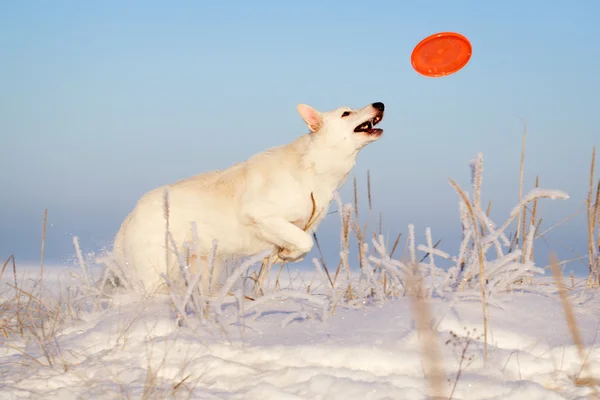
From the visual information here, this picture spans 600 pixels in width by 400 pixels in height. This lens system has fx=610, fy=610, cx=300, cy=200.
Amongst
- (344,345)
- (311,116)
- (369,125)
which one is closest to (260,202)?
(311,116)

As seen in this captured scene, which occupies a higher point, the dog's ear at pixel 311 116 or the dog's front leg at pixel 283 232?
the dog's ear at pixel 311 116

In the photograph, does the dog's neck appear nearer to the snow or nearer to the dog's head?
the dog's head

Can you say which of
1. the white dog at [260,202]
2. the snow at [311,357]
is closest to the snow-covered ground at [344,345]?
the snow at [311,357]

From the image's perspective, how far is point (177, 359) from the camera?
251 centimetres

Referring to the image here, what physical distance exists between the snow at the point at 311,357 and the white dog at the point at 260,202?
5.41ft

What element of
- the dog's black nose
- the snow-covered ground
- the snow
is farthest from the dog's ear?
the snow

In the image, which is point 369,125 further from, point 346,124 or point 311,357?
point 311,357

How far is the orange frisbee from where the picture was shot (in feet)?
15.3

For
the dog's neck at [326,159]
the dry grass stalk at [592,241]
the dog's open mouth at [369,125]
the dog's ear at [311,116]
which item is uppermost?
the dog's ear at [311,116]

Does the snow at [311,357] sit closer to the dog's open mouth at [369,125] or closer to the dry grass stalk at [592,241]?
the dry grass stalk at [592,241]

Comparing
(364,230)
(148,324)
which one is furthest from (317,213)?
(148,324)

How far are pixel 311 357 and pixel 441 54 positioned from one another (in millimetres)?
3233

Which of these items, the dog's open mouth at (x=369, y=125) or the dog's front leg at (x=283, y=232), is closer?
the dog's front leg at (x=283, y=232)

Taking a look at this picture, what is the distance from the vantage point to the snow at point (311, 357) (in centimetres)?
218
